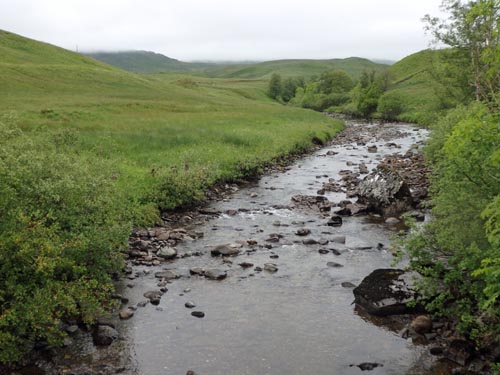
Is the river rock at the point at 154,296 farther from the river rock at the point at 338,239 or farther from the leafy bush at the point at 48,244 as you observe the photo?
the river rock at the point at 338,239

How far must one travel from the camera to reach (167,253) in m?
19.3

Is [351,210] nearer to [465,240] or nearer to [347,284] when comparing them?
[347,284]

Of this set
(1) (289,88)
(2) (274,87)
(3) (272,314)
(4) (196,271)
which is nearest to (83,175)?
(4) (196,271)

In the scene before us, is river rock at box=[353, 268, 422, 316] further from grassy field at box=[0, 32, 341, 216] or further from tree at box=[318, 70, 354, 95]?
tree at box=[318, 70, 354, 95]

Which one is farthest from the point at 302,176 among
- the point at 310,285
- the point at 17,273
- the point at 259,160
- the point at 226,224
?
the point at 17,273

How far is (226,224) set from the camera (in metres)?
24.1

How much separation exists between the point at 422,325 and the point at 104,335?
941 cm

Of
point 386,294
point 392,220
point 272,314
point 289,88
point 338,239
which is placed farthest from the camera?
point 289,88

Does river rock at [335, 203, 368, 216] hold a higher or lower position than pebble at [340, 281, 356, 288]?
higher

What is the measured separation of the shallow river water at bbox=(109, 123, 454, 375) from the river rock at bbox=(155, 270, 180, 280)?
0.30 metres

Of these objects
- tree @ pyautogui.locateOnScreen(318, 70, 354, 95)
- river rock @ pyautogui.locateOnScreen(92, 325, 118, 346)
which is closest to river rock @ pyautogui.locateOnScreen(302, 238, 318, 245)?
river rock @ pyautogui.locateOnScreen(92, 325, 118, 346)

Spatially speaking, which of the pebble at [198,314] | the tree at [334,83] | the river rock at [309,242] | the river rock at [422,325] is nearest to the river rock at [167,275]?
the pebble at [198,314]

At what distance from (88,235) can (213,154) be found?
21904 mm

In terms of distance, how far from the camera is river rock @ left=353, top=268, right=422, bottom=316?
14.7 metres
